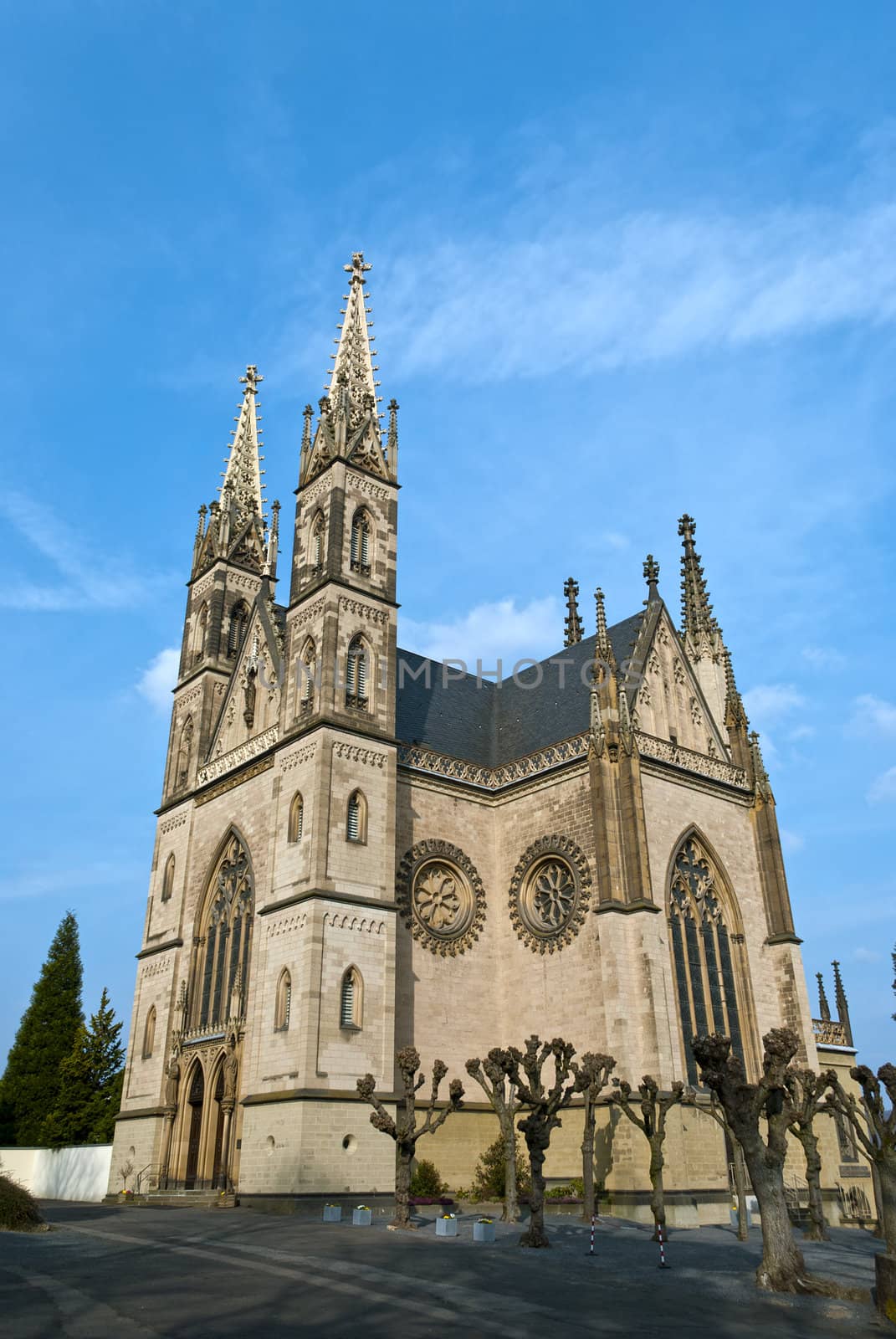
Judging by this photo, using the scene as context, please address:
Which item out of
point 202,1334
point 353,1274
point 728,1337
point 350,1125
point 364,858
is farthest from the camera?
point 364,858

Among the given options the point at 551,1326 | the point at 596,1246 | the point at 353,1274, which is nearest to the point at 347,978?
the point at 596,1246

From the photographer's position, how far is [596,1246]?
61.0ft

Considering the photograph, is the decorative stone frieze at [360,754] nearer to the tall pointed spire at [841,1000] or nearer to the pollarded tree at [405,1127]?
the pollarded tree at [405,1127]

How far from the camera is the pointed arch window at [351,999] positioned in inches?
1016

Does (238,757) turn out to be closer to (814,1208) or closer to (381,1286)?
(814,1208)

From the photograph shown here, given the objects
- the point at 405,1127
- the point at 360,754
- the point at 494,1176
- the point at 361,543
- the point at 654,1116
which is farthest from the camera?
the point at 361,543

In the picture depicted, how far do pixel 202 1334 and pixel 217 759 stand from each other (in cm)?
2512

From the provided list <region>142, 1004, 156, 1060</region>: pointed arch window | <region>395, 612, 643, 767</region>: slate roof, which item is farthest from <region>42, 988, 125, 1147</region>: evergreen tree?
<region>395, 612, 643, 767</region>: slate roof

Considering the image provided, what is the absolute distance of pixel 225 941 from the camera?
31.1 metres

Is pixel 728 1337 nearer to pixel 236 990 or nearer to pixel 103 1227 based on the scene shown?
pixel 103 1227

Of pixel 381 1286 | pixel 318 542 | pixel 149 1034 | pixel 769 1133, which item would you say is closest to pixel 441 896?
pixel 149 1034

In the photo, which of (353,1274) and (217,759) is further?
(217,759)

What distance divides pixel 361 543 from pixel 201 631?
9087mm

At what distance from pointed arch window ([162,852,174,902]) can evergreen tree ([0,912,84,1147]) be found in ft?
40.7
